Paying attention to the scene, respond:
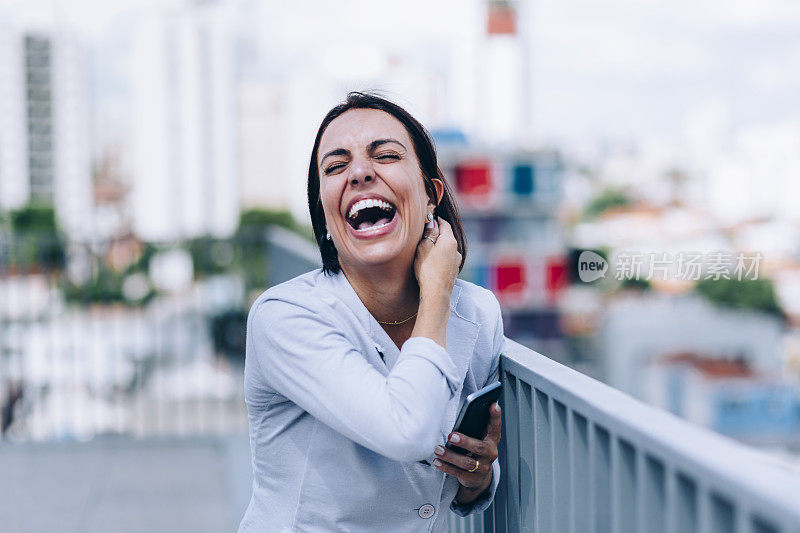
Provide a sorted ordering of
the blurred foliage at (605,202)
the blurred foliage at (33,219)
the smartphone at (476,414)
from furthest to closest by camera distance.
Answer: the blurred foliage at (605,202)
the blurred foliage at (33,219)
the smartphone at (476,414)

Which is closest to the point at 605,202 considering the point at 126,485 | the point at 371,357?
the point at 126,485

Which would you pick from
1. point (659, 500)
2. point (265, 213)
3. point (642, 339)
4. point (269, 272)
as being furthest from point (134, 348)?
point (265, 213)

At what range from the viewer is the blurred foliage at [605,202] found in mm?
100875

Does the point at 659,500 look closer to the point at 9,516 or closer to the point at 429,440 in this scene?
the point at 429,440

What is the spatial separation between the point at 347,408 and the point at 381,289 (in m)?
0.32

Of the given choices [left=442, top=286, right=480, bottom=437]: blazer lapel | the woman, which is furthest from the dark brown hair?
[left=442, top=286, right=480, bottom=437]: blazer lapel

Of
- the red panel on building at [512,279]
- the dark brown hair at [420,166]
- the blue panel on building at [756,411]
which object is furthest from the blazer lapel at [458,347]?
the blue panel on building at [756,411]

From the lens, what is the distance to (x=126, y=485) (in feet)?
13.5

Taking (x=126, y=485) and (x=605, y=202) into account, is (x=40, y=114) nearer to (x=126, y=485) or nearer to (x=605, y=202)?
(x=605, y=202)

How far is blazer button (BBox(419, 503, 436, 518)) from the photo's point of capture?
1438 millimetres

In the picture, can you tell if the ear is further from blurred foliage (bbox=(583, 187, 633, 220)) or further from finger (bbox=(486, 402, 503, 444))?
blurred foliage (bbox=(583, 187, 633, 220))

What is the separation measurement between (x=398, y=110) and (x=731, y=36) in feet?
503

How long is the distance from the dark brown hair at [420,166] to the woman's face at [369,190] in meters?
0.02

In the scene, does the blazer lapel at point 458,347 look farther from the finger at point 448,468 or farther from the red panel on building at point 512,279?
the red panel on building at point 512,279
